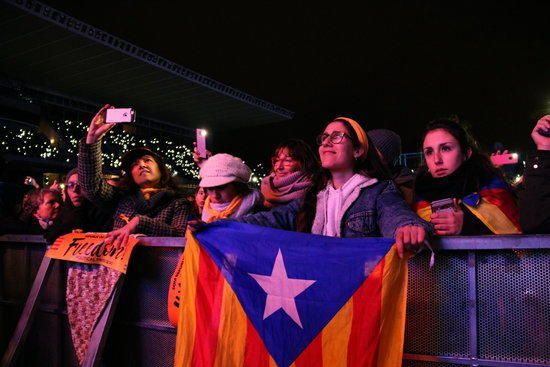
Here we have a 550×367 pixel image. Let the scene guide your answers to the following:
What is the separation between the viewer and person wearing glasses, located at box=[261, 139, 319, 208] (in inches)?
162

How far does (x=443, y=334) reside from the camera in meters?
2.48

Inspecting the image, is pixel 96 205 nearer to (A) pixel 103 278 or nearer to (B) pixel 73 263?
(B) pixel 73 263

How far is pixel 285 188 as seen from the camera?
13.6ft

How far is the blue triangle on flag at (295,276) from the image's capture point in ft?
8.62

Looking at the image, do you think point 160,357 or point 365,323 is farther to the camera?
point 160,357

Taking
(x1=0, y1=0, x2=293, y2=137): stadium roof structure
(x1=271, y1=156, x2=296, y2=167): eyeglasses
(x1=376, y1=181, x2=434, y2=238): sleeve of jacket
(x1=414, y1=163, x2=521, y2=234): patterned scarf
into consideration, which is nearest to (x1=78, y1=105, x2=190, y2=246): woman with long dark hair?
(x1=271, y1=156, x2=296, y2=167): eyeglasses

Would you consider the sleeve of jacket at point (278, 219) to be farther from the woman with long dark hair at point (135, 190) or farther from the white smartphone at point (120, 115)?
the white smartphone at point (120, 115)

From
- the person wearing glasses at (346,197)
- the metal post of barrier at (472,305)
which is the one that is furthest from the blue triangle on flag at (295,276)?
the metal post of barrier at (472,305)

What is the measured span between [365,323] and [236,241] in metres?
1.01

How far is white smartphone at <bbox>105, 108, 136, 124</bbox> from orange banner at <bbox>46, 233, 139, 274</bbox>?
0.98 metres

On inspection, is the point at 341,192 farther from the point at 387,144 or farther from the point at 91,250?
the point at 91,250

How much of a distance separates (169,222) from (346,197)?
73.8 inches

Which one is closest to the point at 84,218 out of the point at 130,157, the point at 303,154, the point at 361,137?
the point at 130,157

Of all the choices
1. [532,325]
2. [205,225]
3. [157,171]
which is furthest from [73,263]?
[532,325]
